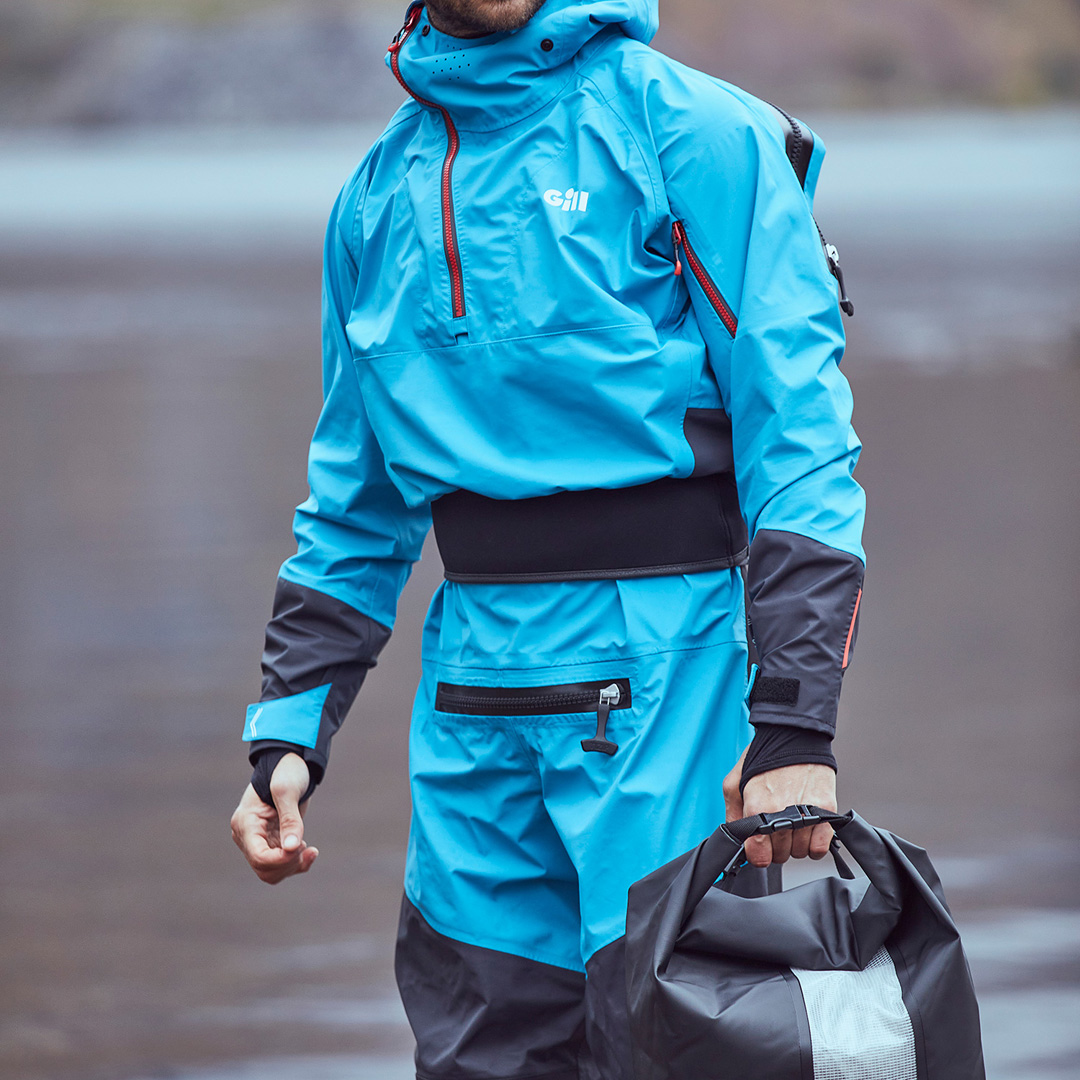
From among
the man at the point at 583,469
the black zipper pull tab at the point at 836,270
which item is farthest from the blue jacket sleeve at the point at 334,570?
the black zipper pull tab at the point at 836,270

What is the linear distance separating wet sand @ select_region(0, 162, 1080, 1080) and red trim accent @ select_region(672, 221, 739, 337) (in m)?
1.72

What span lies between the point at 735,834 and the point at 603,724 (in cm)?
23

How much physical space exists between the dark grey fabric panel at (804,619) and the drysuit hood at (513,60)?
1.76 ft

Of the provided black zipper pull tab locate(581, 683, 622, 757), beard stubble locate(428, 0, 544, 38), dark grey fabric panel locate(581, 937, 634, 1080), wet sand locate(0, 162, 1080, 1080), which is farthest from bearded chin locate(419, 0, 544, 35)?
wet sand locate(0, 162, 1080, 1080)

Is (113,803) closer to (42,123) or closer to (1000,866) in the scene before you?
(1000,866)

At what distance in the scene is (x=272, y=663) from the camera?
201 cm

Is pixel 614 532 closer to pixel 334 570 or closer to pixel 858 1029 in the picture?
pixel 334 570

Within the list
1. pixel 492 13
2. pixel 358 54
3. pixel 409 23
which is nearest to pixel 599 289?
pixel 492 13

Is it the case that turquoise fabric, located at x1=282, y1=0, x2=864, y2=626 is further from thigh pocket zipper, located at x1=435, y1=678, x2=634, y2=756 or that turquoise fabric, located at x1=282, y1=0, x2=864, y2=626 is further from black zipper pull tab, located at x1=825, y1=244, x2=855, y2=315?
thigh pocket zipper, located at x1=435, y1=678, x2=634, y2=756

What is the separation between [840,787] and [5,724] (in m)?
2.56

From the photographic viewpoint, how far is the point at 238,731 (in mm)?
5176

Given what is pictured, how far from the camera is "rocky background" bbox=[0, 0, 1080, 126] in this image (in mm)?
23062

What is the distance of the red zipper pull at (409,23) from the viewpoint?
1.88m

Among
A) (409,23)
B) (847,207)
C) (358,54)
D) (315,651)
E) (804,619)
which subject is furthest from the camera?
(358,54)
